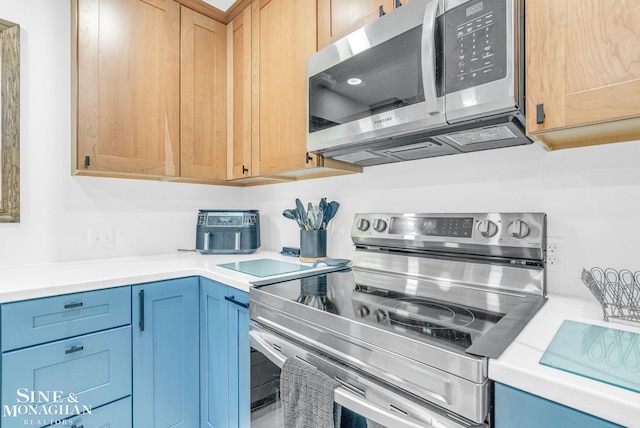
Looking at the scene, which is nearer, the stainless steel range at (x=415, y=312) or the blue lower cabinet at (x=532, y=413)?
the blue lower cabinet at (x=532, y=413)

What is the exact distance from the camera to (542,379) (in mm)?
557

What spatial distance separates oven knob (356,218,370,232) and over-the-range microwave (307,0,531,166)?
0.30 m

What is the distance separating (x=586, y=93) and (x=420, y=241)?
0.70 meters

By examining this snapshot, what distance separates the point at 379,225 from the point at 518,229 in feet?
1.77

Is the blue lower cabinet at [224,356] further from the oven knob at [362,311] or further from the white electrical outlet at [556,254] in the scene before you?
the white electrical outlet at [556,254]

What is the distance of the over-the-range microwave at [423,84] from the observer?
2.92 ft

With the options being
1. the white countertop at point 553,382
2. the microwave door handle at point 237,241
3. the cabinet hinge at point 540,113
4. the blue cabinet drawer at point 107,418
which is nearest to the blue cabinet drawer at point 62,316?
the blue cabinet drawer at point 107,418

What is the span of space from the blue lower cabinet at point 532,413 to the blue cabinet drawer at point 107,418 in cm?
140

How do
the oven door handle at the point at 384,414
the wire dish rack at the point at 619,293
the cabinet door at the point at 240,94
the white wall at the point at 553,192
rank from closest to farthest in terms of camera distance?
the oven door handle at the point at 384,414, the wire dish rack at the point at 619,293, the white wall at the point at 553,192, the cabinet door at the point at 240,94

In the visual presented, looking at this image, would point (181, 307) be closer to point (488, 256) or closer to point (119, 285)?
point (119, 285)

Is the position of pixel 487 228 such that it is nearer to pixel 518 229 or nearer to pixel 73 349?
pixel 518 229

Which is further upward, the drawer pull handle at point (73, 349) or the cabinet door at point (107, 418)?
the drawer pull handle at point (73, 349)
